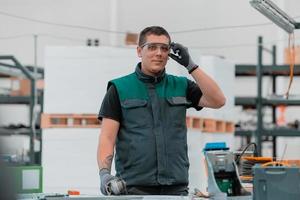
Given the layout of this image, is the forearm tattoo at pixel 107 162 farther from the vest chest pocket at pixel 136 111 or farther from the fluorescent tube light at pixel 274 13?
the fluorescent tube light at pixel 274 13

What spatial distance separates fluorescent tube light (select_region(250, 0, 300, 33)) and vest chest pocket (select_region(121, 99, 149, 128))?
141 centimetres

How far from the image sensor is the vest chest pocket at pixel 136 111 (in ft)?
10.4

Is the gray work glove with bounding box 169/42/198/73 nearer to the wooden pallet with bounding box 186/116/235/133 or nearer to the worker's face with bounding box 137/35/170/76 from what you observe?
the worker's face with bounding box 137/35/170/76

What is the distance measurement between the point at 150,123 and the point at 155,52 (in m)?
0.35

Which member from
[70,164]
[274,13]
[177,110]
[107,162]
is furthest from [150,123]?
[70,164]

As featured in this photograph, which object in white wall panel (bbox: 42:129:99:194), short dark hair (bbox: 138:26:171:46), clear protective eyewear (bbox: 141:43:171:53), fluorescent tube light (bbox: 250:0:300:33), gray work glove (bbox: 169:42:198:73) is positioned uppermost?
fluorescent tube light (bbox: 250:0:300:33)

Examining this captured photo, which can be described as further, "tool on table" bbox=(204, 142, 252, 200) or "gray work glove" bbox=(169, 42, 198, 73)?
"gray work glove" bbox=(169, 42, 198, 73)

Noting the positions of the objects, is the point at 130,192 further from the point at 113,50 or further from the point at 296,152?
the point at 296,152

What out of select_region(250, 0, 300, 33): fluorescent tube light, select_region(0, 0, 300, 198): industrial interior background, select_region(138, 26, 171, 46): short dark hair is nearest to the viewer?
select_region(138, 26, 171, 46): short dark hair

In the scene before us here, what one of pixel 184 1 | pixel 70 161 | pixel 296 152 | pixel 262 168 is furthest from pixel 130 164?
pixel 184 1

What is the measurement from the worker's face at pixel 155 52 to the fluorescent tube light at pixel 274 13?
4.06 ft

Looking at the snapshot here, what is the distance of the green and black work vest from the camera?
3129 mm

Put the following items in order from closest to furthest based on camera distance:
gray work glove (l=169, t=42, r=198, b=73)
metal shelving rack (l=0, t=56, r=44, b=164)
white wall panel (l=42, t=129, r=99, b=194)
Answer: gray work glove (l=169, t=42, r=198, b=73) → white wall panel (l=42, t=129, r=99, b=194) → metal shelving rack (l=0, t=56, r=44, b=164)

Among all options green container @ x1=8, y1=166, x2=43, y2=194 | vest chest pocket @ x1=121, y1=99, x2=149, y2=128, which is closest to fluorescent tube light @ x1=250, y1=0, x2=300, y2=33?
vest chest pocket @ x1=121, y1=99, x2=149, y2=128
